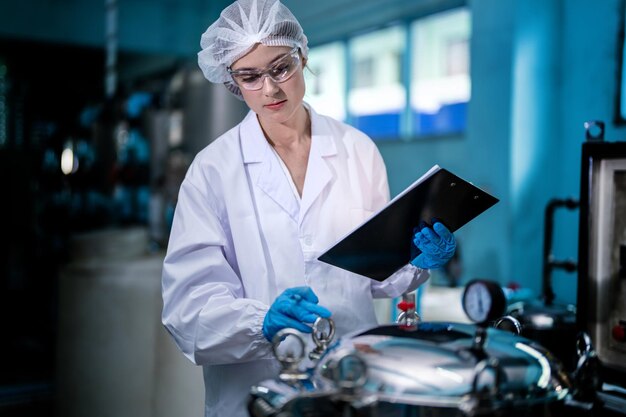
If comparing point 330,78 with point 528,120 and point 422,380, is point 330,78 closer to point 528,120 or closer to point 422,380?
point 528,120

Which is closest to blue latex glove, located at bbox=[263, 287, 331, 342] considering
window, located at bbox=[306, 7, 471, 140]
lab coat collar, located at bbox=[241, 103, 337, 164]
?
lab coat collar, located at bbox=[241, 103, 337, 164]

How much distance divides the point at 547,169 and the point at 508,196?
23cm

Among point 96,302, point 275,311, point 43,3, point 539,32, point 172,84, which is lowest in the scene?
point 96,302

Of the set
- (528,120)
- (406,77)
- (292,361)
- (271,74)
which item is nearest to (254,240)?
(271,74)

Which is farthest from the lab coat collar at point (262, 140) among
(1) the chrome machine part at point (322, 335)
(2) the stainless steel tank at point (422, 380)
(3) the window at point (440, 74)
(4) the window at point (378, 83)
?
(4) the window at point (378, 83)

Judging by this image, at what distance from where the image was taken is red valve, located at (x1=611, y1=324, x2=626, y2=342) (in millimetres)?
1290

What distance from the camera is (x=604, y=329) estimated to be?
132cm

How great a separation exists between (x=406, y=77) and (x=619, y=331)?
3.17 metres

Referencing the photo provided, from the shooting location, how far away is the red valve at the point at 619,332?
1.29m

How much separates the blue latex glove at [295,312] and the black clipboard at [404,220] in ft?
0.23

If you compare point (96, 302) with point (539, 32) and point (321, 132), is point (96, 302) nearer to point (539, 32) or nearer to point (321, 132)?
point (321, 132)

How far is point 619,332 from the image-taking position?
1.30m

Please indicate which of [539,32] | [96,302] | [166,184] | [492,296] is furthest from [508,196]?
[492,296]

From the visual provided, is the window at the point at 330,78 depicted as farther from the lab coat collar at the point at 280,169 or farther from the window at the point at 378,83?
the lab coat collar at the point at 280,169
